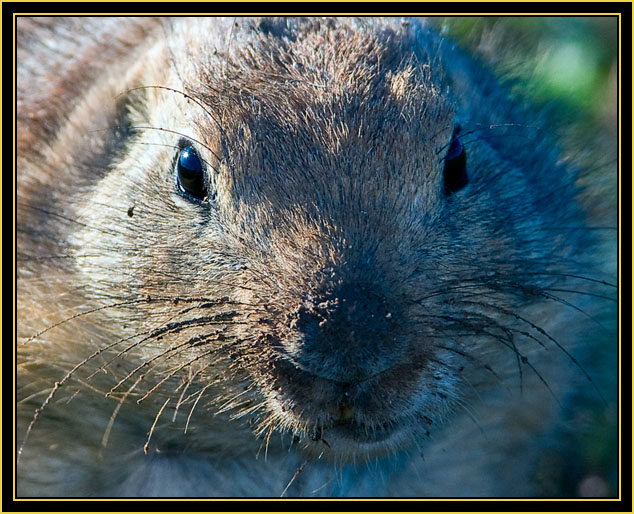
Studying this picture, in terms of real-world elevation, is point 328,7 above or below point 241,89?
above

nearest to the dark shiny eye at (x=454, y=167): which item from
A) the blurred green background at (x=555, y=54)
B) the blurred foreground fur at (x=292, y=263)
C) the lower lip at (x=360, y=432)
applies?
the blurred foreground fur at (x=292, y=263)

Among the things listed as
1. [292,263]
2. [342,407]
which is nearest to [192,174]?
[292,263]

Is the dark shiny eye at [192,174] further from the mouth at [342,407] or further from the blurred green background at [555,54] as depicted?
the blurred green background at [555,54]

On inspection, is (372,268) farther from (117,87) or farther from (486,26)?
(486,26)

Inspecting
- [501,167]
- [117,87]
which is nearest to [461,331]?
[501,167]

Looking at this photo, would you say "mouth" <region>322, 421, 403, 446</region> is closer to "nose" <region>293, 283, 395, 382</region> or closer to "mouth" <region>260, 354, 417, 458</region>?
"mouth" <region>260, 354, 417, 458</region>

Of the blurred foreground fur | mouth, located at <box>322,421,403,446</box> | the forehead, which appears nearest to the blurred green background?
the blurred foreground fur
